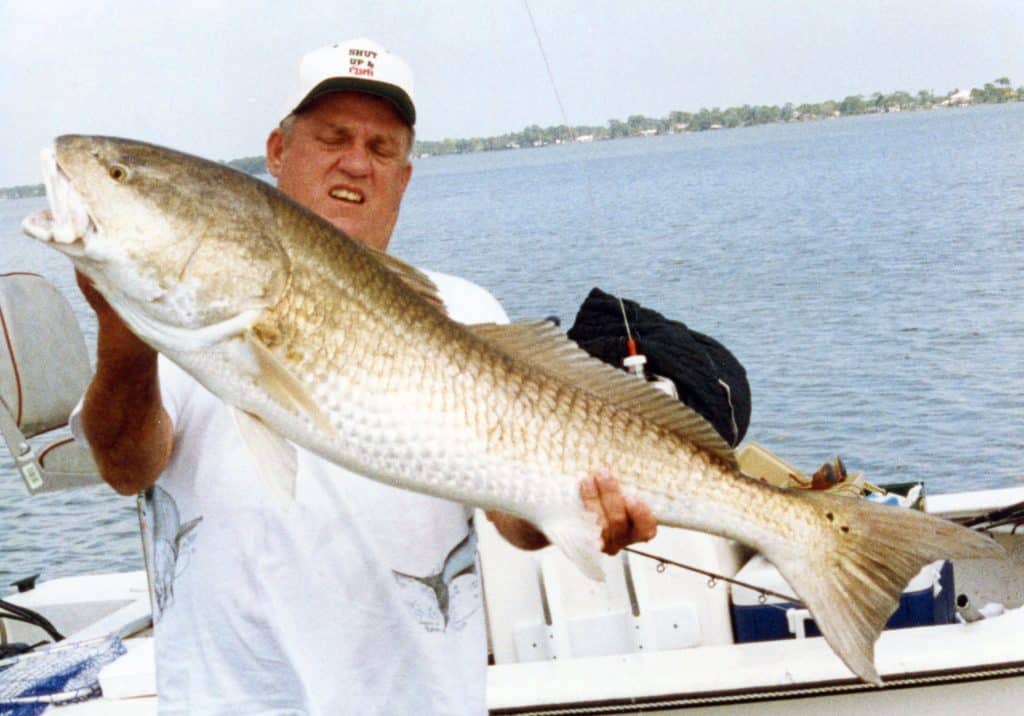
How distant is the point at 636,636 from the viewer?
4.51 metres

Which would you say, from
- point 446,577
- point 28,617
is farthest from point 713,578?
point 28,617

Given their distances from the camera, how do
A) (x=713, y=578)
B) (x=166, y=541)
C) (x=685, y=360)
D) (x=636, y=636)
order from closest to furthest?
(x=166, y=541) → (x=713, y=578) → (x=636, y=636) → (x=685, y=360)

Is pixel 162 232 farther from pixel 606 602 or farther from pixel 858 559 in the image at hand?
pixel 606 602

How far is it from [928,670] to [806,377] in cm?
1296

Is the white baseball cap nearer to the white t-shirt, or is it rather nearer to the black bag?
the white t-shirt

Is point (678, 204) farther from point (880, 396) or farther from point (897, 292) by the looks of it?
point (880, 396)

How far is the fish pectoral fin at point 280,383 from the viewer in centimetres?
220

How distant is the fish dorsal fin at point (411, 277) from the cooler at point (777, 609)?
7.90 ft

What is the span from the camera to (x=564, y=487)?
97.4 inches

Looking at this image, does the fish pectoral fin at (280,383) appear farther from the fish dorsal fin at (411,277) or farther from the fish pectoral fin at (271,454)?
the fish dorsal fin at (411,277)

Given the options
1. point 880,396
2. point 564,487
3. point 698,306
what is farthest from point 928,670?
point 698,306

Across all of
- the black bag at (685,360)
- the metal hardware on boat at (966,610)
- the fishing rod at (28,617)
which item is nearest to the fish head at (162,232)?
the black bag at (685,360)

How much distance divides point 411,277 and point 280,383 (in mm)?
362

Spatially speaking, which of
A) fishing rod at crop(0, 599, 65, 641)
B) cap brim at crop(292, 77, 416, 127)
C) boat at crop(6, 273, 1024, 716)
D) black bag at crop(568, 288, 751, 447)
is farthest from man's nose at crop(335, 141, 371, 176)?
fishing rod at crop(0, 599, 65, 641)
